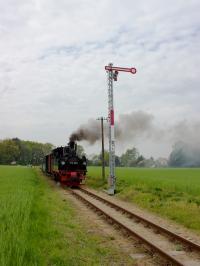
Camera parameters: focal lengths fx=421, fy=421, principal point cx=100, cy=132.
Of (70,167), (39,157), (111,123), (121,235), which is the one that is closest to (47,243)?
(121,235)

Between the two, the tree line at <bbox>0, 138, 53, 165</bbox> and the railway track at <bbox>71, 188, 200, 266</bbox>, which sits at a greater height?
the tree line at <bbox>0, 138, 53, 165</bbox>

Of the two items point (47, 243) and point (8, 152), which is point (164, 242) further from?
point (8, 152)

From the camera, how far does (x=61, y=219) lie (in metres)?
15.3

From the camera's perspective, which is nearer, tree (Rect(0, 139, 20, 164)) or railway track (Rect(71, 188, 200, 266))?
railway track (Rect(71, 188, 200, 266))

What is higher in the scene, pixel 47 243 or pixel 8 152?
pixel 8 152

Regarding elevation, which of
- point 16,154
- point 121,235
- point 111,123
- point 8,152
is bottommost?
point 121,235

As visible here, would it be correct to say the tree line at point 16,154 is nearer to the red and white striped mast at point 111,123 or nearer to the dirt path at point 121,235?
the red and white striped mast at point 111,123

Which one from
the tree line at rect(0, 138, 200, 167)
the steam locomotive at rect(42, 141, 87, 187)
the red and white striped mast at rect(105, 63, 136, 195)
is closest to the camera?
the red and white striped mast at rect(105, 63, 136, 195)

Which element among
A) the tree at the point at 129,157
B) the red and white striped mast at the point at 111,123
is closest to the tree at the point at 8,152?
the tree at the point at 129,157

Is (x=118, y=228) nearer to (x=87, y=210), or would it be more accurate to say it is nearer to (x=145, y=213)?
(x=145, y=213)

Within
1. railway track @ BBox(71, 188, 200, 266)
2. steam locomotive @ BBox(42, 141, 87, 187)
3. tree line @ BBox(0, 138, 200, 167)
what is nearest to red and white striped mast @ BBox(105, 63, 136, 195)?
steam locomotive @ BBox(42, 141, 87, 187)

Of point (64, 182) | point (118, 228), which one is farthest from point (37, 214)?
point (64, 182)

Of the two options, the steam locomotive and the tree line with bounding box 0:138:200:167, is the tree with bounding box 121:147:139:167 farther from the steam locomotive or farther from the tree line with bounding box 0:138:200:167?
the steam locomotive

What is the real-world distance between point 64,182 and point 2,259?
27815mm
